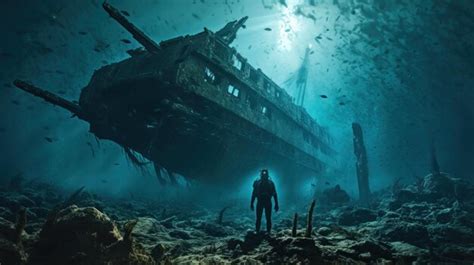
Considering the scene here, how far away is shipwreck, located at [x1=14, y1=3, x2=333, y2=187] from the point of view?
11.2 m

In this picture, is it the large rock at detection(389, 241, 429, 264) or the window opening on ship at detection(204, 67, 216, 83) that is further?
the window opening on ship at detection(204, 67, 216, 83)

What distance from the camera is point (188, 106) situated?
1133 centimetres

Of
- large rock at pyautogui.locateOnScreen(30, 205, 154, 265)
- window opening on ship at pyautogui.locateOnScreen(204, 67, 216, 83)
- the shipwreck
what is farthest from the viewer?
window opening on ship at pyautogui.locateOnScreen(204, 67, 216, 83)

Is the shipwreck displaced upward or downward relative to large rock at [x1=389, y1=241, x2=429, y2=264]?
upward

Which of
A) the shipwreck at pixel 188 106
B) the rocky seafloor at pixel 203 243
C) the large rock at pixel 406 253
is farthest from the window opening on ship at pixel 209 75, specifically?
the large rock at pixel 406 253

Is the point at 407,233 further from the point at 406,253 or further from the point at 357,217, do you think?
the point at 357,217

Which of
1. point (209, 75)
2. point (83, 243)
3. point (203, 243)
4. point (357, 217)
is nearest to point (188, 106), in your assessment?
point (209, 75)

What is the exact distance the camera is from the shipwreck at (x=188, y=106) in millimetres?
11242

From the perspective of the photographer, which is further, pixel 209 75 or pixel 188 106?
pixel 209 75

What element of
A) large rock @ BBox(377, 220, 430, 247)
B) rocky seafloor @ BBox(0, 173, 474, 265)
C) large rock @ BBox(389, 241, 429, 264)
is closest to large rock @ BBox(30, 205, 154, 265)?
rocky seafloor @ BBox(0, 173, 474, 265)

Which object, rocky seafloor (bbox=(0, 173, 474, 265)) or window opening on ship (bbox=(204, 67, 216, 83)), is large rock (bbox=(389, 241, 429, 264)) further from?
window opening on ship (bbox=(204, 67, 216, 83))

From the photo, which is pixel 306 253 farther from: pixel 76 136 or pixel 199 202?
pixel 76 136

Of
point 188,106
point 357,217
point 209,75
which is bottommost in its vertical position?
point 357,217

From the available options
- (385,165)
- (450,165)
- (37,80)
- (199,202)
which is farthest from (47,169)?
(450,165)
